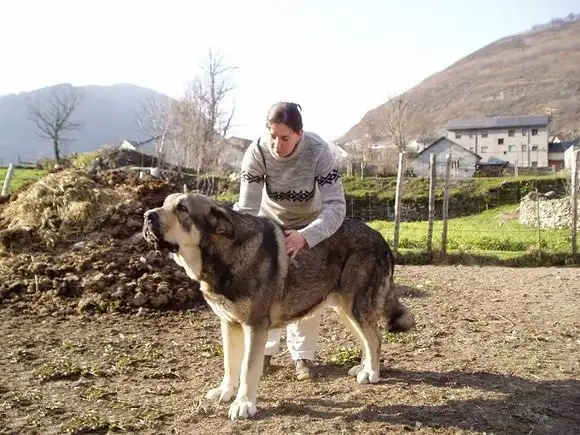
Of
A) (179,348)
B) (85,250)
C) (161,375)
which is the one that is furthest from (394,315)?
(85,250)

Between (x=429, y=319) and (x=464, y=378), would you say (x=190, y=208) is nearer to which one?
(x=464, y=378)

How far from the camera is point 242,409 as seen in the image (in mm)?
4402

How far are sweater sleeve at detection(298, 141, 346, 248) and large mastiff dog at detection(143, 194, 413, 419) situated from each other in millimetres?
284

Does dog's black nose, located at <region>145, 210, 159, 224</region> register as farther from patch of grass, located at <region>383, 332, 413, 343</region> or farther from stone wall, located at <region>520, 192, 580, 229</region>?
stone wall, located at <region>520, 192, 580, 229</region>

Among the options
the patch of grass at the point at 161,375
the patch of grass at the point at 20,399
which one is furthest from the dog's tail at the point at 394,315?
the patch of grass at the point at 20,399

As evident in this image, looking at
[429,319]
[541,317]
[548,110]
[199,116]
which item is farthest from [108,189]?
[548,110]

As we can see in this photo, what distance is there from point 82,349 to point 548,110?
159 metres

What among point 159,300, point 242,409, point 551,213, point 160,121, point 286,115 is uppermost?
point 160,121

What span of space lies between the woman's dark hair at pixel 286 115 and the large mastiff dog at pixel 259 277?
2.70ft

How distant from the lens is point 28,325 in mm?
7336

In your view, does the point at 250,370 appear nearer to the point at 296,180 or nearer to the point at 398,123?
the point at 296,180

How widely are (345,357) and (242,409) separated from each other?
2021 millimetres

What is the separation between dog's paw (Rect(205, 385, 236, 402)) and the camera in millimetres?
4793

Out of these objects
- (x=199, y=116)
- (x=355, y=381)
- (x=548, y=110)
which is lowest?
(x=355, y=381)
